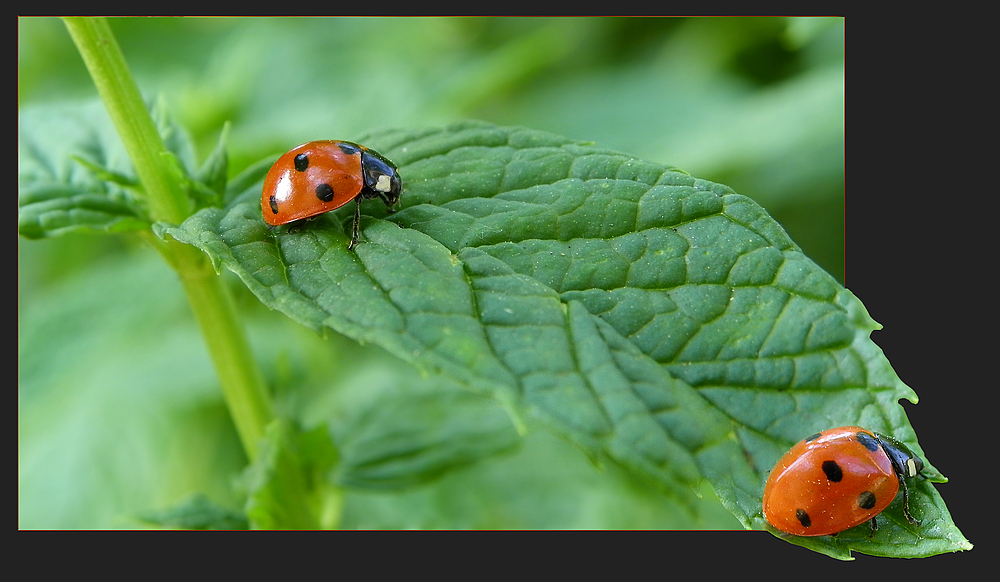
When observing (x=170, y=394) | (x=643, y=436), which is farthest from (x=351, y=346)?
(x=643, y=436)

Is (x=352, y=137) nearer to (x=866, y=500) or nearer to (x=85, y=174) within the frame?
(x=85, y=174)

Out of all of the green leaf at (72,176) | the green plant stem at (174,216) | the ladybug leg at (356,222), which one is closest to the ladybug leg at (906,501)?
the ladybug leg at (356,222)

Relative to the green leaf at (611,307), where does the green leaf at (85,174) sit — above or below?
above

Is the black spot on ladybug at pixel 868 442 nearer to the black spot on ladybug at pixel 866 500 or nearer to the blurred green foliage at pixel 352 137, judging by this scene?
the black spot on ladybug at pixel 866 500

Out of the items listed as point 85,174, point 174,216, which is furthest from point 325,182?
point 85,174

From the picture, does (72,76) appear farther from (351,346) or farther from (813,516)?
(813,516)
